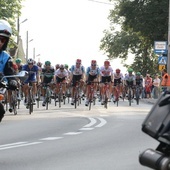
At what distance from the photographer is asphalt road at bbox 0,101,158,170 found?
9.72 metres

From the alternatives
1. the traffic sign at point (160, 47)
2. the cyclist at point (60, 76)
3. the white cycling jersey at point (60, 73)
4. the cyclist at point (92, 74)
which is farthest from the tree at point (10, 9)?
the cyclist at point (92, 74)

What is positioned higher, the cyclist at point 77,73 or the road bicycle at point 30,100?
the cyclist at point 77,73

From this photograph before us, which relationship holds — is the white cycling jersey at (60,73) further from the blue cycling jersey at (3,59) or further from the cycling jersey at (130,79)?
the blue cycling jersey at (3,59)

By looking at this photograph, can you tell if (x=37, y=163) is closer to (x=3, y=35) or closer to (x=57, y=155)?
(x=57, y=155)

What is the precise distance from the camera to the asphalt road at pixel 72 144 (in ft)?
31.9

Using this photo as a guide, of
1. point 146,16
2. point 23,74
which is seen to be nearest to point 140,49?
point 146,16

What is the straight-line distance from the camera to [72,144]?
499 inches

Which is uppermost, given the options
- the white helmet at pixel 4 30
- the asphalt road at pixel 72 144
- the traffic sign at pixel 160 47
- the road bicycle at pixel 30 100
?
the traffic sign at pixel 160 47

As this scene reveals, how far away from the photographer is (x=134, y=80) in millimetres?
34406

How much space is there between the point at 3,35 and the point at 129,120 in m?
12.1

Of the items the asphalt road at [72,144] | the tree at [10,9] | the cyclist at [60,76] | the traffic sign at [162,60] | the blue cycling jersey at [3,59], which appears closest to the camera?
the blue cycling jersey at [3,59]

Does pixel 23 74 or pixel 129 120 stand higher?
pixel 23 74

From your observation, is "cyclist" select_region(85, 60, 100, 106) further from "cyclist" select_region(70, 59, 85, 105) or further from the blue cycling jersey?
the blue cycling jersey

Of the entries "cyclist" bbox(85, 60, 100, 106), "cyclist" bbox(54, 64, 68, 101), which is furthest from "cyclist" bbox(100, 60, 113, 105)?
"cyclist" bbox(54, 64, 68, 101)
